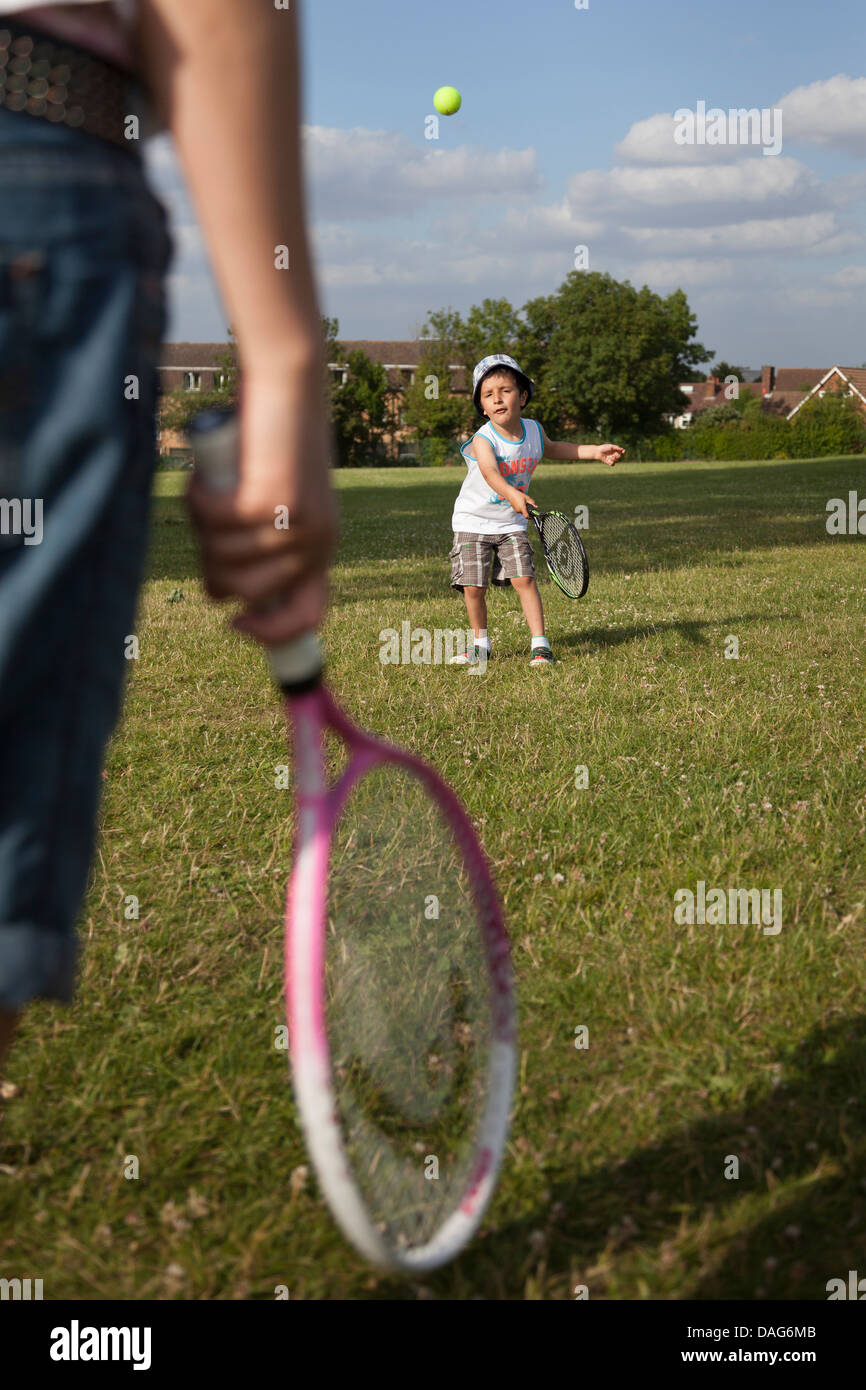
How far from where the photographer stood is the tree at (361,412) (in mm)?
77312

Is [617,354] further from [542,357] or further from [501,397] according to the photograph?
[501,397]

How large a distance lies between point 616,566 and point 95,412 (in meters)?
11.4

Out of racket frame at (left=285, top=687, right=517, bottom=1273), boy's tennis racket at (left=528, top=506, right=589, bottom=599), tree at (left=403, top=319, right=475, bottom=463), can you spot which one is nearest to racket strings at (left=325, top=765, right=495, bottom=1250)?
racket frame at (left=285, top=687, right=517, bottom=1273)

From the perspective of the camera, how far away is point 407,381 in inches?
3920

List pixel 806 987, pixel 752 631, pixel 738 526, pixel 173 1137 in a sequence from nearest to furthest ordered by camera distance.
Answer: pixel 173 1137 → pixel 806 987 → pixel 752 631 → pixel 738 526

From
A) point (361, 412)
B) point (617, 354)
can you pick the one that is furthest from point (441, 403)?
point (617, 354)

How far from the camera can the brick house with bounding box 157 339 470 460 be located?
8288cm

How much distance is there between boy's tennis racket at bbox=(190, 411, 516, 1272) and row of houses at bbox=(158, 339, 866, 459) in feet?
187

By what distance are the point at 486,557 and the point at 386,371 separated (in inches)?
3585

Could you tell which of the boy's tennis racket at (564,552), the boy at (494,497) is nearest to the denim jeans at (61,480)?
the boy at (494,497)

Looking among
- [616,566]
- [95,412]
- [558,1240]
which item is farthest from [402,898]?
[616,566]
